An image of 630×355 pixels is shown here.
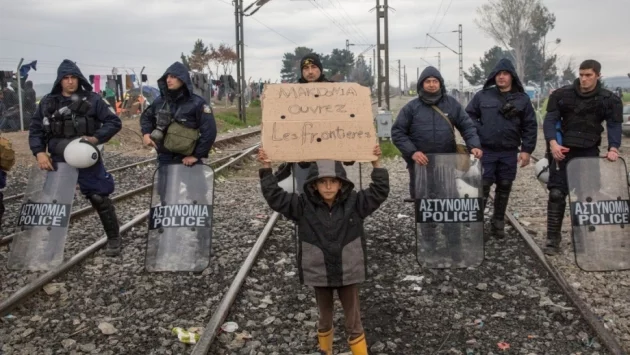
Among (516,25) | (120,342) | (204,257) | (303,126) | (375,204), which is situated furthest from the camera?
(516,25)

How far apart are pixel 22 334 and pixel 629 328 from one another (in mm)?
4438

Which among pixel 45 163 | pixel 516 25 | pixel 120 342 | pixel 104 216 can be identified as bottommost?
pixel 120 342

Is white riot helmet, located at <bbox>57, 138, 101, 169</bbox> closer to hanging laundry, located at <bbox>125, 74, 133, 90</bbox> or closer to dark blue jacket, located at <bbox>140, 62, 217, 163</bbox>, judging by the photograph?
dark blue jacket, located at <bbox>140, 62, 217, 163</bbox>

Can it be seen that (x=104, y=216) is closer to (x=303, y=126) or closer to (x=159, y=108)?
(x=159, y=108)

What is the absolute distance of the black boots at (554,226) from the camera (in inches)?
262

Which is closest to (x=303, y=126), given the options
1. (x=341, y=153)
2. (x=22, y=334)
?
(x=341, y=153)

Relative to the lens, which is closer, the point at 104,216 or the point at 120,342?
the point at 120,342

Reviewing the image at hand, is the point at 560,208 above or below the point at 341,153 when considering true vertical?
below

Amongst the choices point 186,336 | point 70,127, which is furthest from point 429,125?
point 70,127

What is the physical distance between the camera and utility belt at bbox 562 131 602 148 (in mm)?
6273

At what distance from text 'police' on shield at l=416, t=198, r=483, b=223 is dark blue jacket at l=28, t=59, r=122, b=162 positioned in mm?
3140

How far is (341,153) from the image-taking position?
4996 mm

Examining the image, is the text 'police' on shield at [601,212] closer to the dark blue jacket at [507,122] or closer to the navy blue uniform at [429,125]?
the dark blue jacket at [507,122]

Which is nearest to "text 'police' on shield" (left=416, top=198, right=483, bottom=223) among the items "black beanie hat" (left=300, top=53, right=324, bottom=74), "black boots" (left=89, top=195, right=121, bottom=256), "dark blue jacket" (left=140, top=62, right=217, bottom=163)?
"black beanie hat" (left=300, top=53, right=324, bottom=74)
